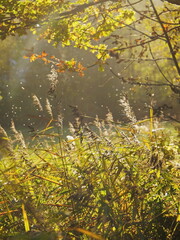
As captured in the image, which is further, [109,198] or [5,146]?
[5,146]

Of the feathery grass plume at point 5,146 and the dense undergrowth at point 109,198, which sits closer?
the dense undergrowth at point 109,198

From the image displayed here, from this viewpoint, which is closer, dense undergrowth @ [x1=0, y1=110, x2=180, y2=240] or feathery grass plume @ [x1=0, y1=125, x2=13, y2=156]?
dense undergrowth @ [x1=0, y1=110, x2=180, y2=240]

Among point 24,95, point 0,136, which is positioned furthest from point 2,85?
point 0,136

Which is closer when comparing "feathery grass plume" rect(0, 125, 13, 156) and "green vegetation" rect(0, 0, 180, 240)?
"green vegetation" rect(0, 0, 180, 240)

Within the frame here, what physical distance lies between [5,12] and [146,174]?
8.48 ft

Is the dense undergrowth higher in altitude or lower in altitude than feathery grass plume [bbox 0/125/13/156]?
lower

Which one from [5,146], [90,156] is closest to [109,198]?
[90,156]

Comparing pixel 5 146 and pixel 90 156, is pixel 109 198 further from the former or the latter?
pixel 5 146

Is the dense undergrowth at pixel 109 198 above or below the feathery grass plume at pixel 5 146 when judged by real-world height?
below

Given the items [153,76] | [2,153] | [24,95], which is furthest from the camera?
[24,95]

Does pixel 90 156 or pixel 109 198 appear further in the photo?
pixel 90 156

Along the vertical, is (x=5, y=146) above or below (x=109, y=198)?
above

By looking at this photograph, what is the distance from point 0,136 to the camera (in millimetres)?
2680

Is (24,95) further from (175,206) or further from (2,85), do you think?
(175,206)
